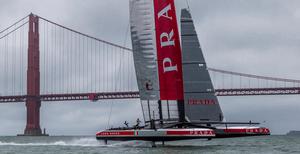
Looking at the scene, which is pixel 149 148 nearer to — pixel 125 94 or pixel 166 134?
pixel 166 134

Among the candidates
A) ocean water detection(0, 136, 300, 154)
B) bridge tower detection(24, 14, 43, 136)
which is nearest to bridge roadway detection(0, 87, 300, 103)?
bridge tower detection(24, 14, 43, 136)

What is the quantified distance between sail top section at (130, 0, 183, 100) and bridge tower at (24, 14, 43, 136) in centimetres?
2643

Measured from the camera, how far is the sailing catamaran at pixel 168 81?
1595 centimetres

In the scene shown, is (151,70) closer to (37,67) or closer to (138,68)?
(138,68)

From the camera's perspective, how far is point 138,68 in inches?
656

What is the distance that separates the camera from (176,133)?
15.1 metres

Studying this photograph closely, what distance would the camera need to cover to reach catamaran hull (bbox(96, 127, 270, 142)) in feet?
49.3

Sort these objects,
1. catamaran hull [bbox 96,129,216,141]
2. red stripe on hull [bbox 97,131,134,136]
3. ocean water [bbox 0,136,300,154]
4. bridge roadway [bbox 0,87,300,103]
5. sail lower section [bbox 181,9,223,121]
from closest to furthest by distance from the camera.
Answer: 1. catamaran hull [bbox 96,129,216,141]
2. ocean water [bbox 0,136,300,154]
3. red stripe on hull [bbox 97,131,134,136]
4. sail lower section [bbox 181,9,223,121]
5. bridge roadway [bbox 0,87,300,103]

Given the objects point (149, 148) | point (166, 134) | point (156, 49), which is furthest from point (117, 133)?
point (156, 49)

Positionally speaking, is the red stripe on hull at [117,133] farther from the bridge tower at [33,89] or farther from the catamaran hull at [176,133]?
the bridge tower at [33,89]

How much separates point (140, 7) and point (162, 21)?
3.26 ft

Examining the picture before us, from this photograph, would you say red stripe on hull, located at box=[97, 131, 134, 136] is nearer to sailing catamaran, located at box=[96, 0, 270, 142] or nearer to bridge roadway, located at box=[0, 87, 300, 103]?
sailing catamaran, located at box=[96, 0, 270, 142]

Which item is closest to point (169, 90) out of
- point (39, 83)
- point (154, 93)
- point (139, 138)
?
point (154, 93)

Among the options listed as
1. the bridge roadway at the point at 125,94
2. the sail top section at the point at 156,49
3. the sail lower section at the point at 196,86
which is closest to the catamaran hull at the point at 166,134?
the sail top section at the point at 156,49
